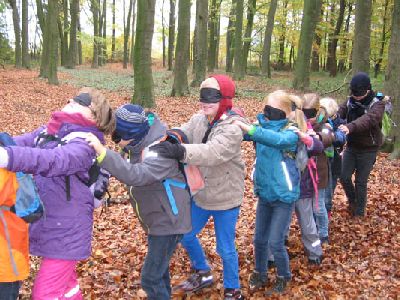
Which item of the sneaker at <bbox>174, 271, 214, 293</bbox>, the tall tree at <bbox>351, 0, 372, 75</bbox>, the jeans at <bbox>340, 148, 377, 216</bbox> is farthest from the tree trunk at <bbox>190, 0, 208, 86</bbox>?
the sneaker at <bbox>174, 271, 214, 293</bbox>

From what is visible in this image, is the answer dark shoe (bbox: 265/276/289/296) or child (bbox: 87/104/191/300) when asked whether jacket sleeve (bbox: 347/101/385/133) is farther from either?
child (bbox: 87/104/191/300)

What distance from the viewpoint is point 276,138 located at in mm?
4270

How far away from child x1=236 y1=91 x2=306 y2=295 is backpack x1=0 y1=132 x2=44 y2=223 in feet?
7.34

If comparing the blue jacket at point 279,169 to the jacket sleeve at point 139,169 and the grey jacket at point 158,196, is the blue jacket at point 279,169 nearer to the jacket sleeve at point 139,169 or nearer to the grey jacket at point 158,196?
the grey jacket at point 158,196

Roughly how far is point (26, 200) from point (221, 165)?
6.21 feet

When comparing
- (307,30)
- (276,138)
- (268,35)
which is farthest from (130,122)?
(268,35)

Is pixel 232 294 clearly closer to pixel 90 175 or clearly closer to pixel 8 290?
pixel 90 175

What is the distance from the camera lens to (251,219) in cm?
712

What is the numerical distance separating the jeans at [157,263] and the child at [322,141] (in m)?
2.38

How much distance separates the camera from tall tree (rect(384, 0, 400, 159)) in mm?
9453

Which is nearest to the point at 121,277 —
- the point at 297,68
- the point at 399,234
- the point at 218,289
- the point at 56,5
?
the point at 218,289

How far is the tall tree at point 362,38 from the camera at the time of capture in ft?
41.2

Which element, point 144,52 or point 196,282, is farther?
point 144,52

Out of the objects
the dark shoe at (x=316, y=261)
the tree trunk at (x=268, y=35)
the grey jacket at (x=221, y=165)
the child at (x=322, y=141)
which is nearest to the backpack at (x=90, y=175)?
the grey jacket at (x=221, y=165)
